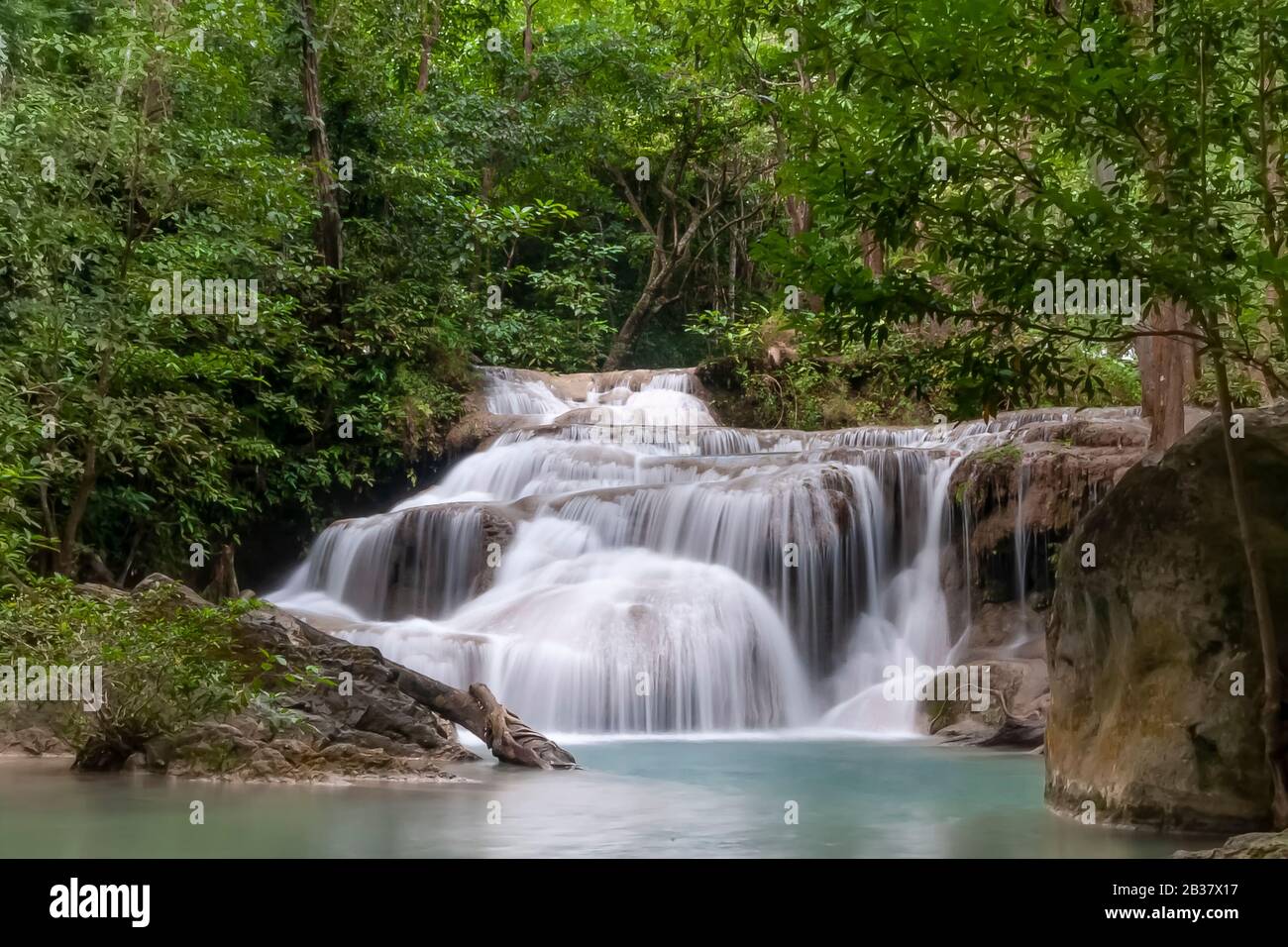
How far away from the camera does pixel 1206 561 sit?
6.73m

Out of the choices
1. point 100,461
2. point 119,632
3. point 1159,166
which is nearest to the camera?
point 1159,166

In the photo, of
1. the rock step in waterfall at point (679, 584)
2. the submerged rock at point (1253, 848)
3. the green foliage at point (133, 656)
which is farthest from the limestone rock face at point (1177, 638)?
the rock step in waterfall at point (679, 584)

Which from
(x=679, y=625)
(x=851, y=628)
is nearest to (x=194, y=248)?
(x=679, y=625)

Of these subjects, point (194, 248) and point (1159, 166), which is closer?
point (1159, 166)

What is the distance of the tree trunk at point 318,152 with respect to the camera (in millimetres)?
17625

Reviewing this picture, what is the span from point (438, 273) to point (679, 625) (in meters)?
8.60

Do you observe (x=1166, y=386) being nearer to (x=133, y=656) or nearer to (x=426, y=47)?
(x=133, y=656)

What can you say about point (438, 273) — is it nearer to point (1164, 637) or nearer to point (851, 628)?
point (851, 628)

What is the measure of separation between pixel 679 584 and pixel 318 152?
8.50 metres

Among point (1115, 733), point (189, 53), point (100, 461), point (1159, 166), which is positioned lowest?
point (1115, 733)

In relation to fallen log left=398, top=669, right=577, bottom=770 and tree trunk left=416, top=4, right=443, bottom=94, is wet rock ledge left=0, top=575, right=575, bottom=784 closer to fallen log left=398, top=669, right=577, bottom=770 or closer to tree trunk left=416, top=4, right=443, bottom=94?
fallen log left=398, top=669, right=577, bottom=770

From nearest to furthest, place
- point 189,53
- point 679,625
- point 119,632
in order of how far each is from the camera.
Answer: point 119,632 → point 189,53 → point 679,625

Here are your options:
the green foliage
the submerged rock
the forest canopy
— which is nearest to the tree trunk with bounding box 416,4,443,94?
the forest canopy

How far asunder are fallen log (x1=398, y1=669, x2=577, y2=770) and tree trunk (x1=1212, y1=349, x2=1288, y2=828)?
207 inches
